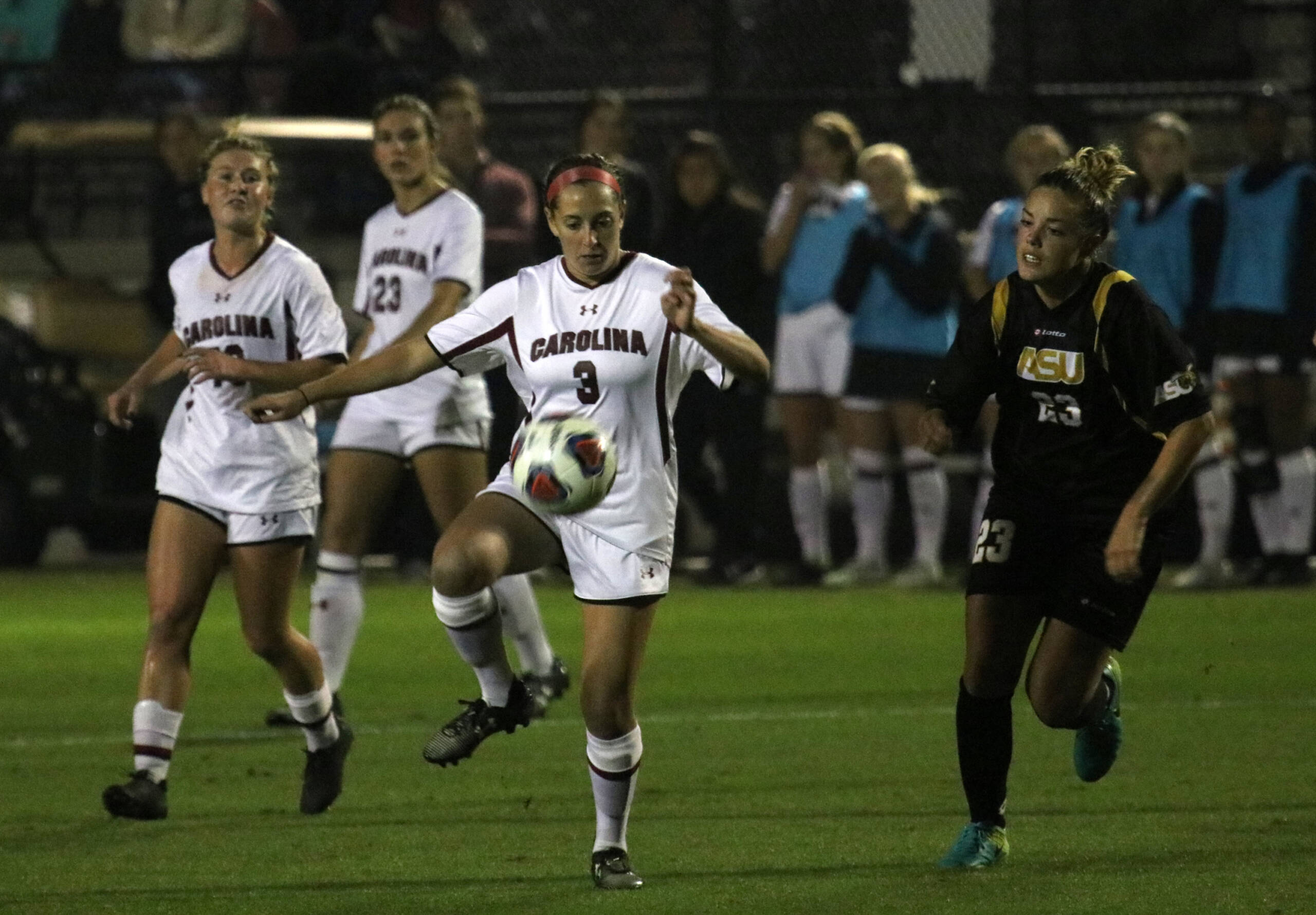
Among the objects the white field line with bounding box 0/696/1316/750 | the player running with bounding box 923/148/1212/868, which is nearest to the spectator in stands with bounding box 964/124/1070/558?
the white field line with bounding box 0/696/1316/750

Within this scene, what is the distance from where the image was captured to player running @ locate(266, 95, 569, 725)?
9242 mm

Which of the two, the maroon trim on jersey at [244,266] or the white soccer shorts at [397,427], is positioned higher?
the maroon trim on jersey at [244,266]

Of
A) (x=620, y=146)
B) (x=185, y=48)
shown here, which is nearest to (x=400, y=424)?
(x=620, y=146)

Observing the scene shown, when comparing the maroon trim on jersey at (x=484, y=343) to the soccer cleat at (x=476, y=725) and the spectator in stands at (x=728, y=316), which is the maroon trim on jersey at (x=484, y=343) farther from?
the spectator in stands at (x=728, y=316)

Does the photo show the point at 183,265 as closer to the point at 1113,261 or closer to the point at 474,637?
the point at 474,637

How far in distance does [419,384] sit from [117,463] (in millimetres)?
6166

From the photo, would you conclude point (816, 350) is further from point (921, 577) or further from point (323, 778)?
point (323, 778)

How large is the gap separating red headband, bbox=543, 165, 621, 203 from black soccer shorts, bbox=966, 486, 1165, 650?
1350mm

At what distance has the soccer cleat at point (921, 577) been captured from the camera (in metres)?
13.7

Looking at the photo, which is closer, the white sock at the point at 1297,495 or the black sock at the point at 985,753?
the black sock at the point at 985,753

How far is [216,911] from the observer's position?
602 cm

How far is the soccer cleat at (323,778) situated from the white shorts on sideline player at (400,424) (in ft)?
6.11

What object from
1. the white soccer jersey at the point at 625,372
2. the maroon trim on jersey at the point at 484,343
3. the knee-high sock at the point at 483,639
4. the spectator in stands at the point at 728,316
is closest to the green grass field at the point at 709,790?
the knee-high sock at the point at 483,639

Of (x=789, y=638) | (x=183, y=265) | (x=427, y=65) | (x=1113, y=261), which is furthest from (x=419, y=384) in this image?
(x=427, y=65)
